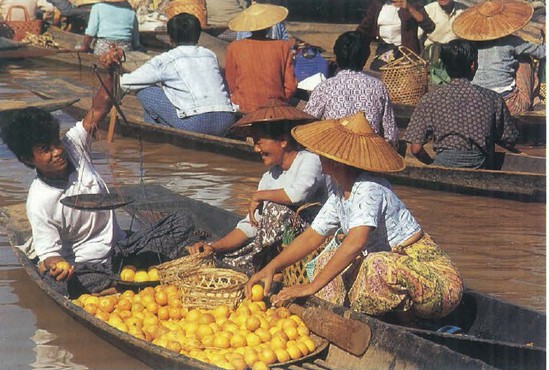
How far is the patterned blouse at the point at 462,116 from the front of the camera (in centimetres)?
649

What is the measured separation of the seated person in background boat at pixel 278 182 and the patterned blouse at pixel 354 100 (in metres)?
1.35

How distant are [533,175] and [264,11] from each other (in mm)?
2294

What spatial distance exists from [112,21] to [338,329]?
7.72 metres

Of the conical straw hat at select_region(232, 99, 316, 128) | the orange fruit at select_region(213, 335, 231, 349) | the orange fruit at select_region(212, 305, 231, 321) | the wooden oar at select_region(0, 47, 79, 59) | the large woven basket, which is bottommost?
the wooden oar at select_region(0, 47, 79, 59)

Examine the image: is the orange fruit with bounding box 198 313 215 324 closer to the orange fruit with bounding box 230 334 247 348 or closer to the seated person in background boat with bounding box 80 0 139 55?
the orange fruit with bounding box 230 334 247 348

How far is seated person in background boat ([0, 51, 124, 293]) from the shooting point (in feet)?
14.8

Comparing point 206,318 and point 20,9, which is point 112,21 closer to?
point 20,9

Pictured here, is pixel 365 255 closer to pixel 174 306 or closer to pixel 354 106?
pixel 174 306

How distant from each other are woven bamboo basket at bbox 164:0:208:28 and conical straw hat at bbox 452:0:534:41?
5.16m

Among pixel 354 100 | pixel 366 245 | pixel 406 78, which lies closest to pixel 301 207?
pixel 366 245

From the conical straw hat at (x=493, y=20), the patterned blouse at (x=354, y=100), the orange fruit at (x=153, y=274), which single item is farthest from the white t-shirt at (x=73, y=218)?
the conical straw hat at (x=493, y=20)

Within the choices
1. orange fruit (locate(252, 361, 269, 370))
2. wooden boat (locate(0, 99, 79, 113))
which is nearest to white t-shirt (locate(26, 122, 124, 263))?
orange fruit (locate(252, 361, 269, 370))

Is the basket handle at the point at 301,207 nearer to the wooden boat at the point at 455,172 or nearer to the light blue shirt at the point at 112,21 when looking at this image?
the wooden boat at the point at 455,172

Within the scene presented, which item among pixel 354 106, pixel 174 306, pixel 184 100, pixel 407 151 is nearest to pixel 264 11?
pixel 184 100
